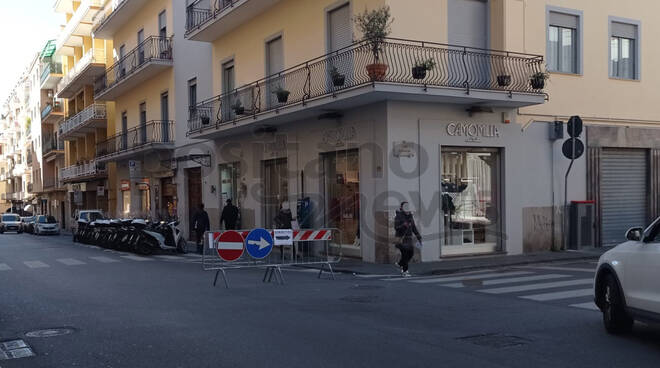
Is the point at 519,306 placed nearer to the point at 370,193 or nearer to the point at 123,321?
the point at 123,321

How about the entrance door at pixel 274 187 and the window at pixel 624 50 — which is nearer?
the window at pixel 624 50

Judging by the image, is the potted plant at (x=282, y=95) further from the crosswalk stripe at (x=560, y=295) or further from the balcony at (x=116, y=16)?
the balcony at (x=116, y=16)

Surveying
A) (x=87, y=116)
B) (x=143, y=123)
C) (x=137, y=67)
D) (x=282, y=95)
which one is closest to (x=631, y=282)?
(x=282, y=95)

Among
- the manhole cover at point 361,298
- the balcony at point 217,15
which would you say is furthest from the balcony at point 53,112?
the manhole cover at point 361,298

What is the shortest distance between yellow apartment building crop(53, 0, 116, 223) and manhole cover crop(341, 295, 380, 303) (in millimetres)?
31348

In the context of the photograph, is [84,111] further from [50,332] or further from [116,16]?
[50,332]

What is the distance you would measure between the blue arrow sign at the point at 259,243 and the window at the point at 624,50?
12743 millimetres

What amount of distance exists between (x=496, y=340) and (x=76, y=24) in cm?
4353

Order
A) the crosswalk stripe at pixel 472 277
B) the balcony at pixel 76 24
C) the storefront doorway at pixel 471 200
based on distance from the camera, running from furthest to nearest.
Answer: the balcony at pixel 76 24
the storefront doorway at pixel 471 200
the crosswalk stripe at pixel 472 277

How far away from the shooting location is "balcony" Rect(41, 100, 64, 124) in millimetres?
54812

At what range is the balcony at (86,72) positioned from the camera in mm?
39656

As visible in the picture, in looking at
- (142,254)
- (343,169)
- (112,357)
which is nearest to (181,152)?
(142,254)

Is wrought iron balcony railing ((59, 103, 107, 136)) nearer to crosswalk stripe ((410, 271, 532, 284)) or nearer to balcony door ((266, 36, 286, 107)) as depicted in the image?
balcony door ((266, 36, 286, 107))

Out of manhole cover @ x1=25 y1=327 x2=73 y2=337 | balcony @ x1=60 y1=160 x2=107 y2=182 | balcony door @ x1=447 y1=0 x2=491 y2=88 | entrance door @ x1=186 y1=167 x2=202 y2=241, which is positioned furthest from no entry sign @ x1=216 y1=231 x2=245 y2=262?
balcony @ x1=60 y1=160 x2=107 y2=182
